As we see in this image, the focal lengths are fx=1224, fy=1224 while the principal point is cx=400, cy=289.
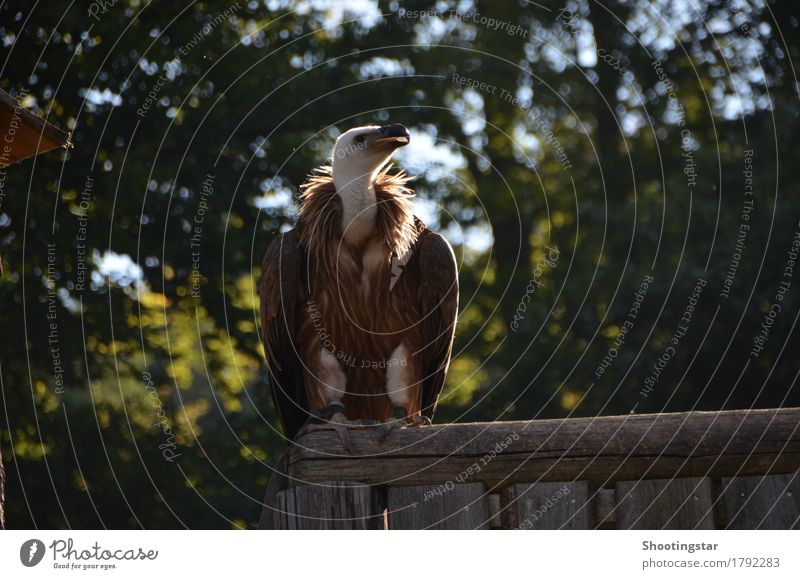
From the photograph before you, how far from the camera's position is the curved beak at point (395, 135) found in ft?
24.3

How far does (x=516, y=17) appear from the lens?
20875 millimetres

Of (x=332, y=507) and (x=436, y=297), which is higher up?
(x=436, y=297)

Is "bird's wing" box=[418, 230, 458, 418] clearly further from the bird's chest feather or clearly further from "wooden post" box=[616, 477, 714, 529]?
"wooden post" box=[616, 477, 714, 529]

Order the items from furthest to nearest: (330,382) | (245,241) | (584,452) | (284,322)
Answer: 1. (245,241)
2. (284,322)
3. (330,382)
4. (584,452)

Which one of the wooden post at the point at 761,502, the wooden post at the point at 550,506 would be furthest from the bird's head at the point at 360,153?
the wooden post at the point at 761,502

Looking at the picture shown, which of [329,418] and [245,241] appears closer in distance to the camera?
[329,418]

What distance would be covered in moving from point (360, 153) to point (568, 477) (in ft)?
9.39

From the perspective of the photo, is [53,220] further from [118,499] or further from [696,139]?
[696,139]

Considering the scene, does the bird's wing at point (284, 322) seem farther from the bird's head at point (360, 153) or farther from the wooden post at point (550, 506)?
the wooden post at point (550, 506)

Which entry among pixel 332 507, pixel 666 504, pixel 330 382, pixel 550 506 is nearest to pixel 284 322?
pixel 330 382

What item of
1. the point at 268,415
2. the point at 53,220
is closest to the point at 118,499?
the point at 268,415

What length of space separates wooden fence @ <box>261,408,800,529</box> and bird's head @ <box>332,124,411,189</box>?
2445mm

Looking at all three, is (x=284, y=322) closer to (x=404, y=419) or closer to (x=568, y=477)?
(x=404, y=419)

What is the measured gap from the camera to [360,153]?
297 inches
